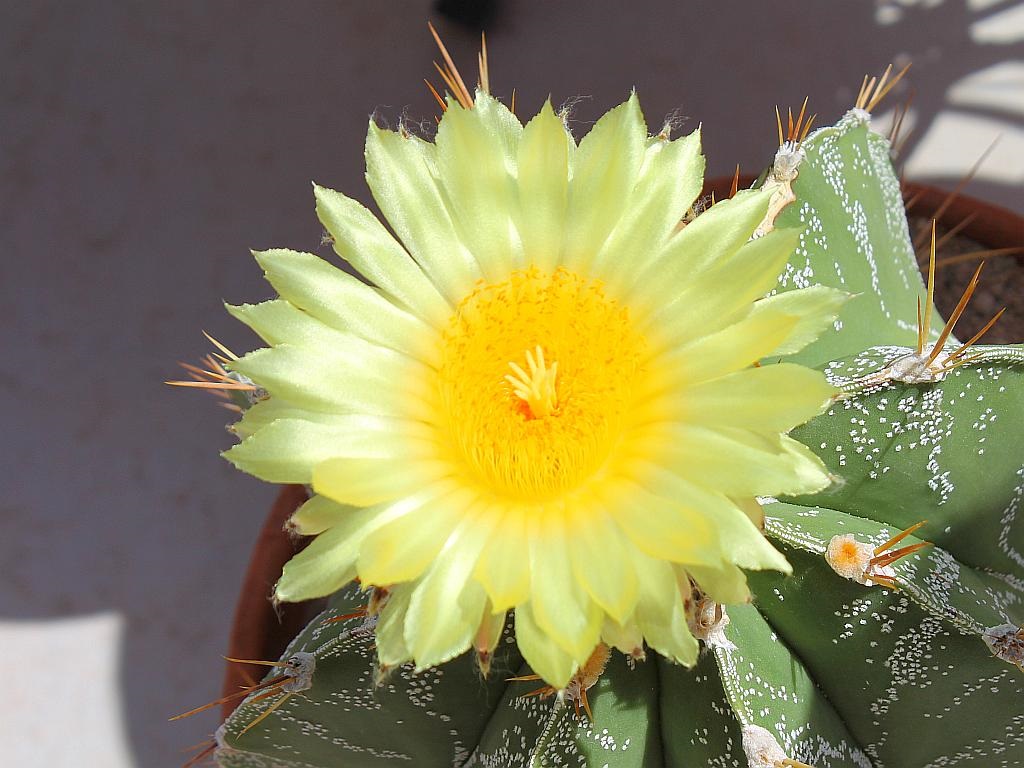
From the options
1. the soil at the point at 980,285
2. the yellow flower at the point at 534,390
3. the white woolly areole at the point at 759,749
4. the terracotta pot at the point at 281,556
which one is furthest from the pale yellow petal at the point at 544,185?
the soil at the point at 980,285

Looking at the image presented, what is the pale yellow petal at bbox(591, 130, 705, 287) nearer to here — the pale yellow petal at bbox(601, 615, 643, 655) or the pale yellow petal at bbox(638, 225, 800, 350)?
the pale yellow petal at bbox(638, 225, 800, 350)

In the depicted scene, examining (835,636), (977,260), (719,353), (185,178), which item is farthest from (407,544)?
(185,178)

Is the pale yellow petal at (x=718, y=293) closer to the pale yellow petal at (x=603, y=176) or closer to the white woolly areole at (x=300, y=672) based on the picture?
the pale yellow petal at (x=603, y=176)

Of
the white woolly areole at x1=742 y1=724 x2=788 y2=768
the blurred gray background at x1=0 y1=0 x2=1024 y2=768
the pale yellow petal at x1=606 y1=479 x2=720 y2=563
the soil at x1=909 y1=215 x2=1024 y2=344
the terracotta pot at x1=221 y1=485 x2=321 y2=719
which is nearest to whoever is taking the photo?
the pale yellow petal at x1=606 y1=479 x2=720 y2=563

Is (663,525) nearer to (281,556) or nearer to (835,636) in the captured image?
(835,636)

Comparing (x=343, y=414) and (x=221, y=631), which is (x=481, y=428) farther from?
(x=221, y=631)

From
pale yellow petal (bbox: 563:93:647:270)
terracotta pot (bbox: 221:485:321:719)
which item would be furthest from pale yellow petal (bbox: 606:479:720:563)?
terracotta pot (bbox: 221:485:321:719)

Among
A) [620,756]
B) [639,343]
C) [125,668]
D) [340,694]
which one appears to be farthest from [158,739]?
[639,343]
